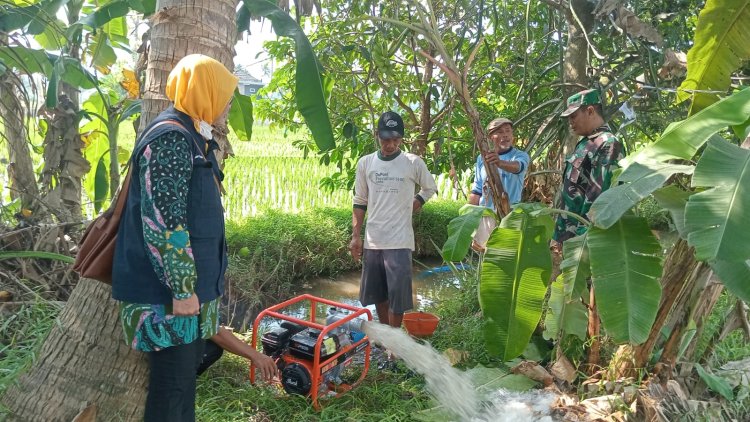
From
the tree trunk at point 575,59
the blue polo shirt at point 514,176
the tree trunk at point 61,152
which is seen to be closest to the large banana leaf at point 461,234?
the blue polo shirt at point 514,176

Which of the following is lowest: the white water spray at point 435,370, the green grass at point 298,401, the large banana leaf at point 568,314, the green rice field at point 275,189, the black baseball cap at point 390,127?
the green grass at point 298,401

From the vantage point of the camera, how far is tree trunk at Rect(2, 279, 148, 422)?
211cm

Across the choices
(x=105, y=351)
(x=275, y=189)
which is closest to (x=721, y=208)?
(x=105, y=351)

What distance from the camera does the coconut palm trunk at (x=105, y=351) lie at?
211 centimetres

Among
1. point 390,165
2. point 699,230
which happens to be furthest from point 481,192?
→ point 699,230

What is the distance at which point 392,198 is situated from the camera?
3.46 metres

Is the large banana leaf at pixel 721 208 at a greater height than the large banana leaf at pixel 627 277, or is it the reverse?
the large banana leaf at pixel 721 208

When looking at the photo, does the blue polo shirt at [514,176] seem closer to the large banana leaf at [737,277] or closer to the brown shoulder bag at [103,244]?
the large banana leaf at [737,277]

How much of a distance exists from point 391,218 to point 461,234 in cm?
77

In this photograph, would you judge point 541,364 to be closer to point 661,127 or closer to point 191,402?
point 191,402

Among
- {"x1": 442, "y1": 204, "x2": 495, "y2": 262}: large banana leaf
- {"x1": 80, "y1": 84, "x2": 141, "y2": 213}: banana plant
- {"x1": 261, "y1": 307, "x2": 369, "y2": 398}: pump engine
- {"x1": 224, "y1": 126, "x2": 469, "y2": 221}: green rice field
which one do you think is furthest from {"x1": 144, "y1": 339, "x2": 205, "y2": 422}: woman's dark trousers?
{"x1": 224, "y1": 126, "x2": 469, "y2": 221}: green rice field

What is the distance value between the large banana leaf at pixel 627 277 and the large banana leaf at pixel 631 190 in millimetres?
179

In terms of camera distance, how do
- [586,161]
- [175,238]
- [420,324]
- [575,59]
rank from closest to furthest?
[175,238]
[586,161]
[420,324]
[575,59]

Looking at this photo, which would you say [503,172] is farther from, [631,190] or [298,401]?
[298,401]
